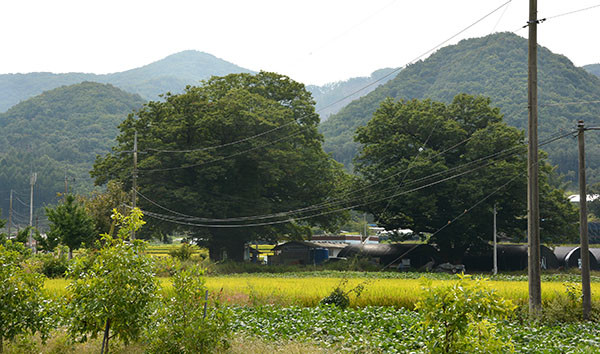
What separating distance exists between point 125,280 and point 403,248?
46717 mm

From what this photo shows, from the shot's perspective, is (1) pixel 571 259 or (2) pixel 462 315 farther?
(1) pixel 571 259

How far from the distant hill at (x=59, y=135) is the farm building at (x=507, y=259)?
86.3 meters

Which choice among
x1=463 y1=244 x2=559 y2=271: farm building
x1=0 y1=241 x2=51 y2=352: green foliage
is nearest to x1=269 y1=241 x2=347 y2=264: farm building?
x1=463 y1=244 x2=559 y2=271: farm building


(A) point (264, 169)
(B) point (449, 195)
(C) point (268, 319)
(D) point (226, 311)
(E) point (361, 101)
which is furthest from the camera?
(E) point (361, 101)

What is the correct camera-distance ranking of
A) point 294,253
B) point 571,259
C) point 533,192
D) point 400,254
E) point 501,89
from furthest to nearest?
point 501,89, point 294,253, point 400,254, point 571,259, point 533,192

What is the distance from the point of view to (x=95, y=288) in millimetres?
11867

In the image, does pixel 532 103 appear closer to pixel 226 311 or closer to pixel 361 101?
pixel 226 311

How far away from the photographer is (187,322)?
12.2 meters

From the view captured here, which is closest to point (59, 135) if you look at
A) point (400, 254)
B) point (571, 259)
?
point (400, 254)

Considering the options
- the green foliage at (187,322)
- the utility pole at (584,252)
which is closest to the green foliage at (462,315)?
the green foliage at (187,322)

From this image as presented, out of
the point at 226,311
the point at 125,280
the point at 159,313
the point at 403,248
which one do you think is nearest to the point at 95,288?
the point at 125,280

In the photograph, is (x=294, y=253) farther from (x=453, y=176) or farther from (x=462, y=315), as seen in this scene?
(x=462, y=315)

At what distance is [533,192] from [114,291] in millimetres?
13363

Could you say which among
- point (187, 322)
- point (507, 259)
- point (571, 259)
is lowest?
point (571, 259)
